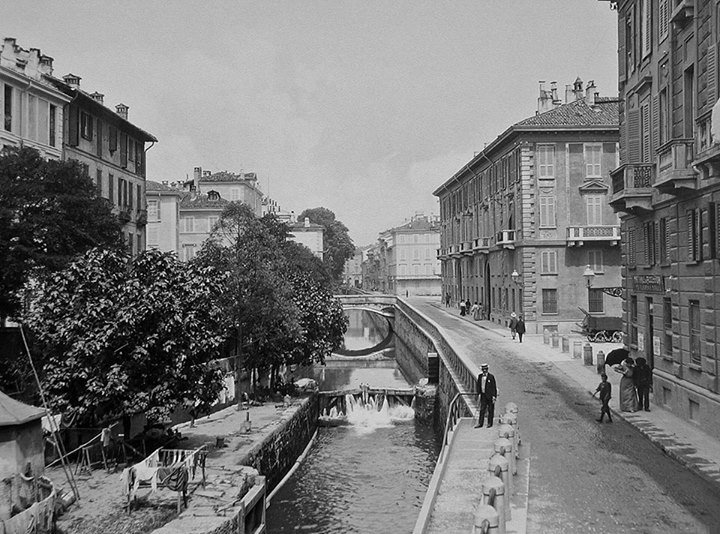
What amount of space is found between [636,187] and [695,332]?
5.71 meters

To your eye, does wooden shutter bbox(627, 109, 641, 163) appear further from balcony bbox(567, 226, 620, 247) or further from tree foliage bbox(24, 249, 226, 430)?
balcony bbox(567, 226, 620, 247)

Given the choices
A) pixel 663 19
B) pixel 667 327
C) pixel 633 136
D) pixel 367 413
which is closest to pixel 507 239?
pixel 367 413

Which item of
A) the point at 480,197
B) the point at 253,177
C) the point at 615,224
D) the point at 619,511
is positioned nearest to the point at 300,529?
the point at 619,511

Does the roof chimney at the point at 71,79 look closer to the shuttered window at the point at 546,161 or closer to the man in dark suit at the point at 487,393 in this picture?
the shuttered window at the point at 546,161

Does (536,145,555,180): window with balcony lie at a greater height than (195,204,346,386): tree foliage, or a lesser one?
greater

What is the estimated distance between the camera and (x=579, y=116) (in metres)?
51.2

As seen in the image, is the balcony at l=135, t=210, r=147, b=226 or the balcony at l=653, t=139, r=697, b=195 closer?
the balcony at l=653, t=139, r=697, b=195

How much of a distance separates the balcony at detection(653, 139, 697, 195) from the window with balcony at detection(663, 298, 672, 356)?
4264mm

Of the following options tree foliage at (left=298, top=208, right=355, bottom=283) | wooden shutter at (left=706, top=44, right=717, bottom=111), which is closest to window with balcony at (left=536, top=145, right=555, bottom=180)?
wooden shutter at (left=706, top=44, right=717, bottom=111)

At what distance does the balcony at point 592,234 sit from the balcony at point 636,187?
24.4 meters

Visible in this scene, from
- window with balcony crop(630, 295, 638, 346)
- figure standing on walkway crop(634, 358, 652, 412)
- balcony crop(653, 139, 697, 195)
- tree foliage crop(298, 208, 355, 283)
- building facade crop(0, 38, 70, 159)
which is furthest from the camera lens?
tree foliage crop(298, 208, 355, 283)

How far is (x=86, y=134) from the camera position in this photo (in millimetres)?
39781

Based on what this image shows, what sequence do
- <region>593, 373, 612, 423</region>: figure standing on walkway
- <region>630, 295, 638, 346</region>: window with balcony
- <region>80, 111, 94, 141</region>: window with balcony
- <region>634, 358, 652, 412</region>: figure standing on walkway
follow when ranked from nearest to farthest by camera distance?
<region>593, 373, 612, 423</region>: figure standing on walkway → <region>634, 358, 652, 412</region>: figure standing on walkway → <region>630, 295, 638, 346</region>: window with balcony → <region>80, 111, 94, 141</region>: window with balcony

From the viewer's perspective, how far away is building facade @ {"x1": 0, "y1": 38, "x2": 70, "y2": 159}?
3234 cm
